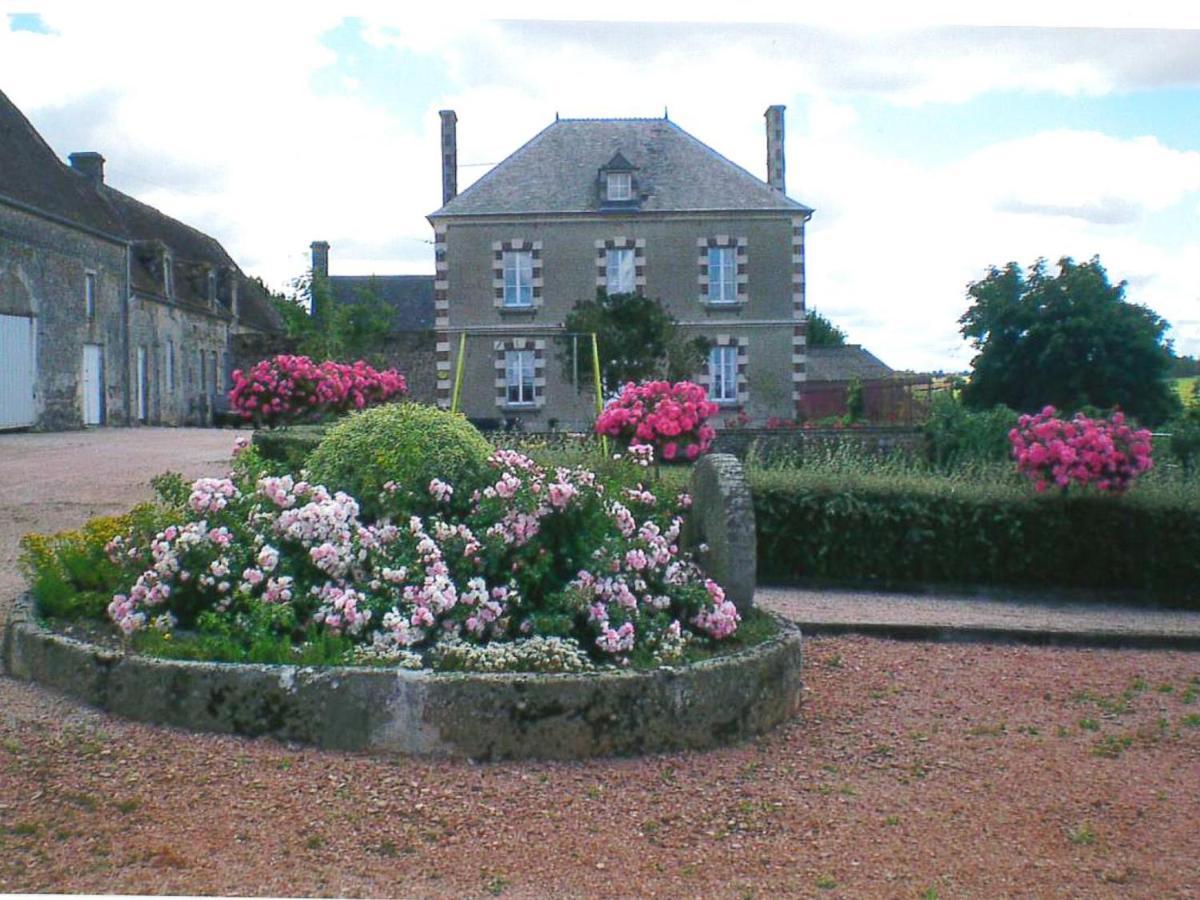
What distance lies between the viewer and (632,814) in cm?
407

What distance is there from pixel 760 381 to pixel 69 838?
30.7m

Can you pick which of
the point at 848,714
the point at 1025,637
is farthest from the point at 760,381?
the point at 848,714

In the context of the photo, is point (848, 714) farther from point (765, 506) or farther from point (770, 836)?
point (765, 506)

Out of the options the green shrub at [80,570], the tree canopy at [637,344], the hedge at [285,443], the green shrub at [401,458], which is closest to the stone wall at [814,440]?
the hedge at [285,443]

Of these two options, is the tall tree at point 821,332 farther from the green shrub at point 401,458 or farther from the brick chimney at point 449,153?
the green shrub at point 401,458

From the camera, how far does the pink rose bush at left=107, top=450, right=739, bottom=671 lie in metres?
5.00

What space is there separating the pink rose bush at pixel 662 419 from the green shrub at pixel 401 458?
4078mm

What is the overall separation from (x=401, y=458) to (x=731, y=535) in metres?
1.56

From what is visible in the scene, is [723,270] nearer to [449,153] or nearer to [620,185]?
[620,185]

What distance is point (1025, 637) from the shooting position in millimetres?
7539

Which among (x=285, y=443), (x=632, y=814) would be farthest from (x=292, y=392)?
(x=632, y=814)

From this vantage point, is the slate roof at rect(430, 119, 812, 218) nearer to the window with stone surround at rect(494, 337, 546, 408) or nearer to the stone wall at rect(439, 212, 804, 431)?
the stone wall at rect(439, 212, 804, 431)

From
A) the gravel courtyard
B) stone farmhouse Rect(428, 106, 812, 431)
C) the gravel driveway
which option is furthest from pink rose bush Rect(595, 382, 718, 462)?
stone farmhouse Rect(428, 106, 812, 431)

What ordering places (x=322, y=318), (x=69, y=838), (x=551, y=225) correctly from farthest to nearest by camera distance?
1. (x=322, y=318)
2. (x=551, y=225)
3. (x=69, y=838)
